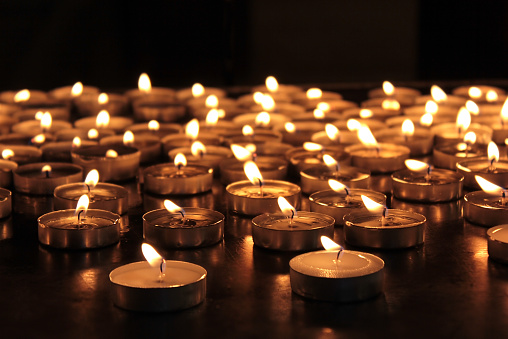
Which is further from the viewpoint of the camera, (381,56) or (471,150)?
(381,56)

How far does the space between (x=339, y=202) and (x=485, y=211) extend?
410mm

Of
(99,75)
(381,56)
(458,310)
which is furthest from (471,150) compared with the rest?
(99,75)

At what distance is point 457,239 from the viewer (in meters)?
2.62

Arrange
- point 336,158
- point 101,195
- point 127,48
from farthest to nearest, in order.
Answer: point 127,48 → point 336,158 → point 101,195

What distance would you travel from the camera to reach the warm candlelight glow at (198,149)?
11.4 feet

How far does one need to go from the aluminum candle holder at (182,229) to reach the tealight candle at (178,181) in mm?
451

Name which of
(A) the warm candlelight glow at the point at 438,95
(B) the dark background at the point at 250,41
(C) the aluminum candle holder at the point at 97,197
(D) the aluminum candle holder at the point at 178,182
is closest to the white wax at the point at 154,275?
(C) the aluminum candle holder at the point at 97,197

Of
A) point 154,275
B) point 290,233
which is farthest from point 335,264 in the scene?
point 154,275

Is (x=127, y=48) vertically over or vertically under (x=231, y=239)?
over

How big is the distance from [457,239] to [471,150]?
103cm

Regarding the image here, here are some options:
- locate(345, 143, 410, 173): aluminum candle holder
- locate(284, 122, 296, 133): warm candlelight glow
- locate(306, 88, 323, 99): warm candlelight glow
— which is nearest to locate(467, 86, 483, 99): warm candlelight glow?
locate(306, 88, 323, 99): warm candlelight glow

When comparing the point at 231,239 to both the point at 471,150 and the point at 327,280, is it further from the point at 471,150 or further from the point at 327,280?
the point at 471,150


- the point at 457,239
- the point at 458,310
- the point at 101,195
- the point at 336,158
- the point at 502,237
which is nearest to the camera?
the point at 458,310

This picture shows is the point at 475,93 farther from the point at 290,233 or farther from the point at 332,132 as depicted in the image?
the point at 290,233
